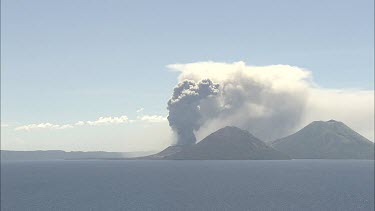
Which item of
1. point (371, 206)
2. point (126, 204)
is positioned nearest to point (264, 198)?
point (371, 206)

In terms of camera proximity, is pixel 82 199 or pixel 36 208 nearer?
pixel 36 208

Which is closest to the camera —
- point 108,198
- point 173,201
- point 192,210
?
point 192,210

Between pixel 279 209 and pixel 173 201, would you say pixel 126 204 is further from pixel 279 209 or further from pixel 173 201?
pixel 279 209

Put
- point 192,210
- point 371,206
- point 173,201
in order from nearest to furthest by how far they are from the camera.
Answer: point 192,210 < point 371,206 < point 173,201

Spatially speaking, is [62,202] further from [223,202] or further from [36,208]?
[223,202]

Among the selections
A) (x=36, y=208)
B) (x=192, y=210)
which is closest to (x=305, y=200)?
(x=192, y=210)

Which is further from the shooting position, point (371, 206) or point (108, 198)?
point (108, 198)

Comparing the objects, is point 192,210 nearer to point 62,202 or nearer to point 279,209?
point 279,209

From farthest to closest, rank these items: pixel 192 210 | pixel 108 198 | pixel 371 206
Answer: pixel 108 198 → pixel 371 206 → pixel 192 210

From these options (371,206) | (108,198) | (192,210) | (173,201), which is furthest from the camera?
(108,198)
